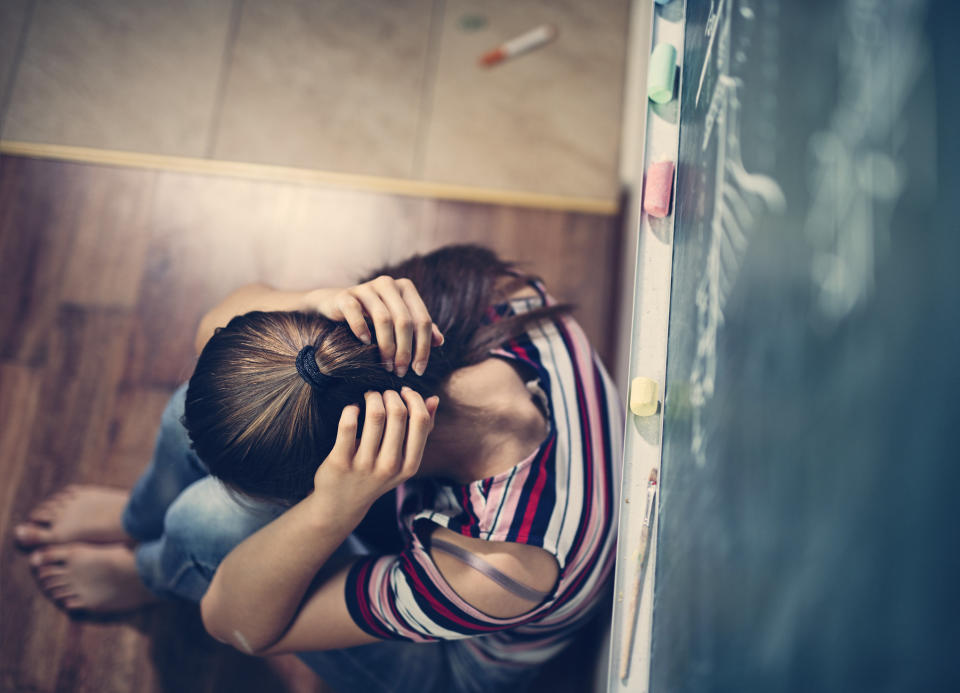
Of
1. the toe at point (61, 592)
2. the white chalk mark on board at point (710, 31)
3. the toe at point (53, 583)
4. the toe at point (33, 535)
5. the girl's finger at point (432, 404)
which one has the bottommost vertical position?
the toe at point (61, 592)

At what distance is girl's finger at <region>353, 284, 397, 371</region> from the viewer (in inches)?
24.0

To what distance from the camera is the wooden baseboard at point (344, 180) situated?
4.13 ft

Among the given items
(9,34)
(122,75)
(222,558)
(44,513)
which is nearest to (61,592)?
(44,513)

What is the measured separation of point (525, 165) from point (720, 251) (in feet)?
3.20

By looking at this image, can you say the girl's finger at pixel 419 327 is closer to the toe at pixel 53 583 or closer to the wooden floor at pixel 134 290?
the wooden floor at pixel 134 290

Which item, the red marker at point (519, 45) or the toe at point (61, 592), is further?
the red marker at point (519, 45)

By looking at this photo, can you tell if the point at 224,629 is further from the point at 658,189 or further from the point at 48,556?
the point at 658,189

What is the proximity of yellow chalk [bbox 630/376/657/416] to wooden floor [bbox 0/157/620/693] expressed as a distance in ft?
2.33

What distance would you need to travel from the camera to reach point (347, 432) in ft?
1.84

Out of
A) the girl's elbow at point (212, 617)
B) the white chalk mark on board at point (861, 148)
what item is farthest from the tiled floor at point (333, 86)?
the white chalk mark on board at point (861, 148)

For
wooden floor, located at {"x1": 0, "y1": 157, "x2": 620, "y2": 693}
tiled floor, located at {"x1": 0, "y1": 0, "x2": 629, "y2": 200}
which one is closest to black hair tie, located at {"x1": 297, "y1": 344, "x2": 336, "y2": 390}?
wooden floor, located at {"x1": 0, "y1": 157, "x2": 620, "y2": 693}

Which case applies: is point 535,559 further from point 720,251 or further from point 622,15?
point 622,15

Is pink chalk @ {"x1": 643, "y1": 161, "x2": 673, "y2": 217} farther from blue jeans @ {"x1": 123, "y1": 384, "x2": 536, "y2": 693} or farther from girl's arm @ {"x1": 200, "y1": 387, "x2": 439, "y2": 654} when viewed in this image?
blue jeans @ {"x1": 123, "y1": 384, "x2": 536, "y2": 693}

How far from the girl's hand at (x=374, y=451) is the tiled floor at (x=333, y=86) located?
0.80 m
